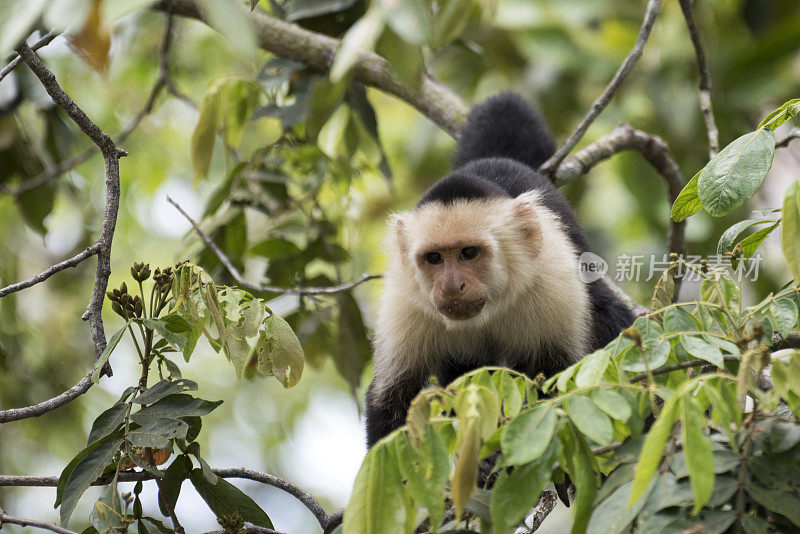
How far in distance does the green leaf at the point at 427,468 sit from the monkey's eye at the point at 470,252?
4.33 ft

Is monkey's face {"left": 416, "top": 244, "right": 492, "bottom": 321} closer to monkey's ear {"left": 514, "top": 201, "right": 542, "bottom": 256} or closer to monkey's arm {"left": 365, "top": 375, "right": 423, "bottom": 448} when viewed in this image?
monkey's ear {"left": 514, "top": 201, "right": 542, "bottom": 256}

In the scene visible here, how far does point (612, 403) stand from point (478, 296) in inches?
47.9

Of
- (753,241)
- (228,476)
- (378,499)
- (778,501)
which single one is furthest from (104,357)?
(753,241)

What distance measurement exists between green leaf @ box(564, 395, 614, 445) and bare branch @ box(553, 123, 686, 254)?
202cm

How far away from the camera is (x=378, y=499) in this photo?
1.13 m

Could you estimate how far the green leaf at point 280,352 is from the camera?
66.1 inches

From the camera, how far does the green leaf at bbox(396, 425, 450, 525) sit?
1110mm

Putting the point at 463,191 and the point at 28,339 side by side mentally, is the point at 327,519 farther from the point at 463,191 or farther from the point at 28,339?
the point at 28,339

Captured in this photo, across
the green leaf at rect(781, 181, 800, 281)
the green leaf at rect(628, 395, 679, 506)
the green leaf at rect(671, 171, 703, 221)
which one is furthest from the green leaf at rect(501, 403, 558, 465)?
the green leaf at rect(671, 171, 703, 221)

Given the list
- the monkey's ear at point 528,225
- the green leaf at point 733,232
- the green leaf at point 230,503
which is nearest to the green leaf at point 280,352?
the green leaf at point 230,503

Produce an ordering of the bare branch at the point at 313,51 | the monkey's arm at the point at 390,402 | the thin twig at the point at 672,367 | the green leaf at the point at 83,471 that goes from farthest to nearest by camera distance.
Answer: the bare branch at the point at 313,51
the monkey's arm at the point at 390,402
the green leaf at the point at 83,471
the thin twig at the point at 672,367

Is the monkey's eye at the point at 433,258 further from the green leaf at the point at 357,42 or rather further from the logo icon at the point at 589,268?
the green leaf at the point at 357,42

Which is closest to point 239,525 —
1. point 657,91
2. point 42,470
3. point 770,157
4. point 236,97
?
point 770,157

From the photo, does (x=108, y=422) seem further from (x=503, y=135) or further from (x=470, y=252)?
(x=503, y=135)
